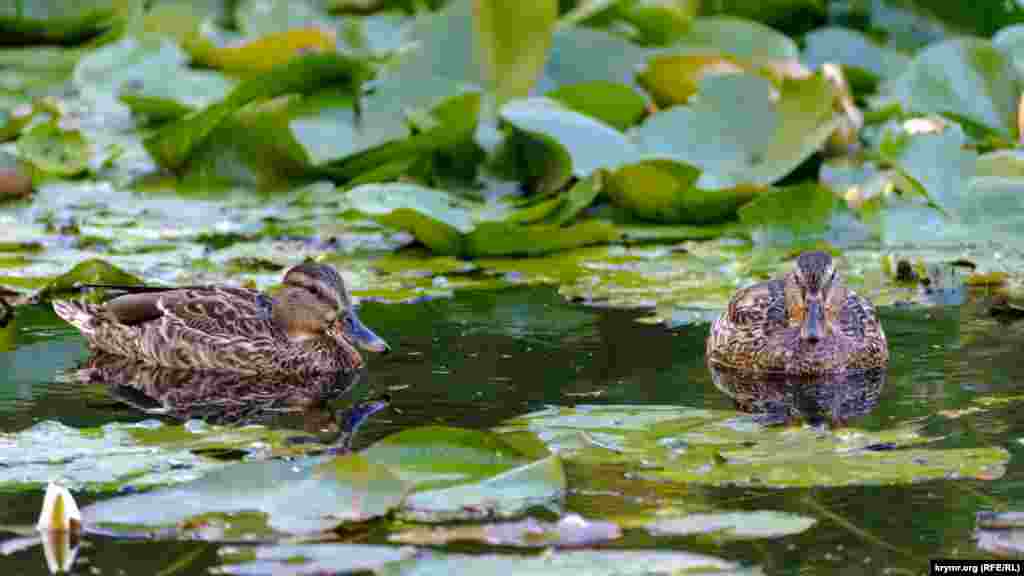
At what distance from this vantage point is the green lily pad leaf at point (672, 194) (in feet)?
38.8

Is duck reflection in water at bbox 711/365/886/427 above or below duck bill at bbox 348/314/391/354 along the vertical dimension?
below

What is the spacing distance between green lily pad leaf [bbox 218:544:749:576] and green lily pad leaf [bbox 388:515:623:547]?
122 millimetres

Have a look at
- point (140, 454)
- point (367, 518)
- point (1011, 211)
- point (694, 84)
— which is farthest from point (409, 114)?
point (367, 518)

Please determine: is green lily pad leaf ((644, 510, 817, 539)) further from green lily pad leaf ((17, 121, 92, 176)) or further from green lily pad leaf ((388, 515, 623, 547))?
green lily pad leaf ((17, 121, 92, 176))

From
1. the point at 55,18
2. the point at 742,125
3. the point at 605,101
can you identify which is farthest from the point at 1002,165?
the point at 55,18

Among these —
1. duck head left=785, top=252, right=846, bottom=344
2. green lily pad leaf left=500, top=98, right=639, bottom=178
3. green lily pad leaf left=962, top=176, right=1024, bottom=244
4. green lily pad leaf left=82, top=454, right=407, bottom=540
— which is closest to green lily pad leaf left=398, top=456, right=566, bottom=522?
green lily pad leaf left=82, top=454, right=407, bottom=540

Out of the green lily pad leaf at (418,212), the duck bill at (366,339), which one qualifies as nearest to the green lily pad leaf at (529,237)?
the green lily pad leaf at (418,212)

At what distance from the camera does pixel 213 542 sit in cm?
616

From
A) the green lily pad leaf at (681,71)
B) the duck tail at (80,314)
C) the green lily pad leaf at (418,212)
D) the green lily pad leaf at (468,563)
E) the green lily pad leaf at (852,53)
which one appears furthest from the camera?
the green lily pad leaf at (852,53)

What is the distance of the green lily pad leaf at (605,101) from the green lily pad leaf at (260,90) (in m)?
1.47

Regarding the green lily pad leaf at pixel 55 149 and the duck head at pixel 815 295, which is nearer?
the duck head at pixel 815 295

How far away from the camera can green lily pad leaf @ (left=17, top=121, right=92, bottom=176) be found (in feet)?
45.8

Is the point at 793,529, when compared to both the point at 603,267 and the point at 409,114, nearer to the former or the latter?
the point at 603,267

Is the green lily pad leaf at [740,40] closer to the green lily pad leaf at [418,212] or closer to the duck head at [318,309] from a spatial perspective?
the green lily pad leaf at [418,212]
